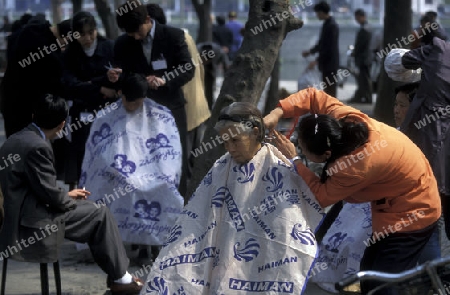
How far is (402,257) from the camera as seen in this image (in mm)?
5031

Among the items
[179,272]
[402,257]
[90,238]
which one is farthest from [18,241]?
[402,257]

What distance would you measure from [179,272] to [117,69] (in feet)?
10.9

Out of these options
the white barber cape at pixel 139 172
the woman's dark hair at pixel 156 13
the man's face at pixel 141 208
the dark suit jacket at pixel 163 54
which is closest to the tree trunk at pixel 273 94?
the woman's dark hair at pixel 156 13

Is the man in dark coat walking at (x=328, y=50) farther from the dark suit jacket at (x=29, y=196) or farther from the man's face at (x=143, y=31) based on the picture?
the dark suit jacket at (x=29, y=196)

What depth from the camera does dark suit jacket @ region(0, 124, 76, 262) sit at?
6.01m

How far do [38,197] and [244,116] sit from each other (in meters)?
1.72

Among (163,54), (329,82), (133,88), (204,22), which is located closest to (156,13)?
(163,54)

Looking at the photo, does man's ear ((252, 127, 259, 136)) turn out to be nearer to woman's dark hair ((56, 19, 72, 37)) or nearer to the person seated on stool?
the person seated on stool

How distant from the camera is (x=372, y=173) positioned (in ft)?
15.7

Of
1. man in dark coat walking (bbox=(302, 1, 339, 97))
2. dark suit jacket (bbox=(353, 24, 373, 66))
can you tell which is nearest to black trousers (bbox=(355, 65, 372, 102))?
dark suit jacket (bbox=(353, 24, 373, 66))

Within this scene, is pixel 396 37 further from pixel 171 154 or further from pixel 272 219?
pixel 272 219

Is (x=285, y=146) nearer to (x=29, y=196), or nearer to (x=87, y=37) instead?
(x=29, y=196)

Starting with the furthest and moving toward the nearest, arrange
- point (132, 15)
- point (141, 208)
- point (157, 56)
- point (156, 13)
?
point (156, 13) < point (157, 56) < point (132, 15) < point (141, 208)

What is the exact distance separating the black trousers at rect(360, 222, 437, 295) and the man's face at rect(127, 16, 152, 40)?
131 inches
